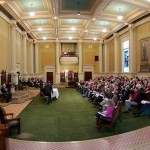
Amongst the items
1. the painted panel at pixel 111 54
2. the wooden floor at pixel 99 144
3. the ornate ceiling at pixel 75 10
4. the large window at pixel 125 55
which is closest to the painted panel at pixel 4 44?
the ornate ceiling at pixel 75 10

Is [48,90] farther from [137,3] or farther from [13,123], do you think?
[137,3]

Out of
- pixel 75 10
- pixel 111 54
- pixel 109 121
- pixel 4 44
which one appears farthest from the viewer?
pixel 111 54

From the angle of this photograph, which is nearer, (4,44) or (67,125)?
(67,125)

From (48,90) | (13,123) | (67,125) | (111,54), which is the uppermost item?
(111,54)

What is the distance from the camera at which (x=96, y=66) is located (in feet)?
100

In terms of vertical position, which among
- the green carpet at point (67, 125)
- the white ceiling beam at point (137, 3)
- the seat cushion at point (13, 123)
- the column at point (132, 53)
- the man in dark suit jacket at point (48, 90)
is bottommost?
the green carpet at point (67, 125)

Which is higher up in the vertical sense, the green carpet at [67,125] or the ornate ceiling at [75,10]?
the ornate ceiling at [75,10]

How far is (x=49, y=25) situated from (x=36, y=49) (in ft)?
24.2

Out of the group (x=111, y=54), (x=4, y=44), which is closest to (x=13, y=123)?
(x=4, y=44)

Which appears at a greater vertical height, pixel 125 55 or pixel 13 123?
pixel 125 55

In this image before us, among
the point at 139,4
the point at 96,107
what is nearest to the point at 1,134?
the point at 96,107

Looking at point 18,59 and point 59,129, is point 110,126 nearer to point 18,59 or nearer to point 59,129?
point 59,129

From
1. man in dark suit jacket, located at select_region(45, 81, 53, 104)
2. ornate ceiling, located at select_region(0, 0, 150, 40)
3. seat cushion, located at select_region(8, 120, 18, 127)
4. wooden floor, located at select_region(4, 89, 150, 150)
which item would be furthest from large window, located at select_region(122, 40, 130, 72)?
seat cushion, located at select_region(8, 120, 18, 127)

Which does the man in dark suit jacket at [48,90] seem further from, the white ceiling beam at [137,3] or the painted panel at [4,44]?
the white ceiling beam at [137,3]
